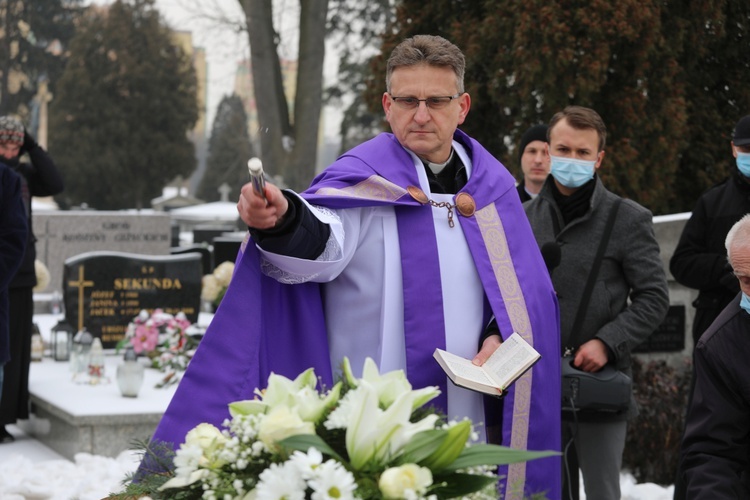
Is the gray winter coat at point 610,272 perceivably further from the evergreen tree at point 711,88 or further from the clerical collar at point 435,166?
the evergreen tree at point 711,88

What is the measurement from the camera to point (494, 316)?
3.63 metres

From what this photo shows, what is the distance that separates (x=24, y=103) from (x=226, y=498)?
4738cm

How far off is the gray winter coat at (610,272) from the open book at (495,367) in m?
1.50

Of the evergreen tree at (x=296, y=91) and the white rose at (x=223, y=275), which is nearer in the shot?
the white rose at (x=223, y=275)

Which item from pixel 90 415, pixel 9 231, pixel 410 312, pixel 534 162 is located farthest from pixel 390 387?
pixel 90 415

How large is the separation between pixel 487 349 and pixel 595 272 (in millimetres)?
1534

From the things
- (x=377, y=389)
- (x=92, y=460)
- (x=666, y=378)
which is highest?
(x=377, y=389)

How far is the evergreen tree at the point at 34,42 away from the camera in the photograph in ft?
150

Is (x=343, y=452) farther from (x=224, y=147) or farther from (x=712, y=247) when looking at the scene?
(x=224, y=147)

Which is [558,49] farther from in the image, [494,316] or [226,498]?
[226,498]

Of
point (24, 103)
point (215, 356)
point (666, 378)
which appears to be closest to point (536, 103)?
point (666, 378)

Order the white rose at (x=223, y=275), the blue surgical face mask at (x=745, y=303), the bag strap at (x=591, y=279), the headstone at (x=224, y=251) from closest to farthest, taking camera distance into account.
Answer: the blue surgical face mask at (x=745, y=303) → the bag strap at (x=591, y=279) → the white rose at (x=223, y=275) → the headstone at (x=224, y=251)

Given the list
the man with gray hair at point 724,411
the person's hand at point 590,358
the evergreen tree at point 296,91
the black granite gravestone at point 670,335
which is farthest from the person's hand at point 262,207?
the evergreen tree at point 296,91

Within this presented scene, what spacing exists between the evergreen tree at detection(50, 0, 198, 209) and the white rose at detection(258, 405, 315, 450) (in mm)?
41684
